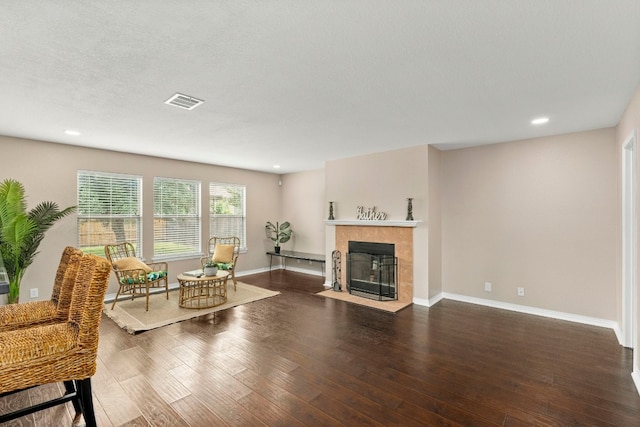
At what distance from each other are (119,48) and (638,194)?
162 inches

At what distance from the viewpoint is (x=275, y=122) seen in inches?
140

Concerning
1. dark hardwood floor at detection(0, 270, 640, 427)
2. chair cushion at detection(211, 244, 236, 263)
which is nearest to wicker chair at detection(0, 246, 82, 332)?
dark hardwood floor at detection(0, 270, 640, 427)

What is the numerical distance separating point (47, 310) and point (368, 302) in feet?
12.8

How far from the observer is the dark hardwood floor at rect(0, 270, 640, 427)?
210cm

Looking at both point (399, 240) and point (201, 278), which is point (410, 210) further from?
point (201, 278)

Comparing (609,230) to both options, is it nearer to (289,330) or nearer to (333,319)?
(333,319)

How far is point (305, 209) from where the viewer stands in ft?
24.2

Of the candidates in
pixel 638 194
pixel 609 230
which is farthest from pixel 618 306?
pixel 638 194

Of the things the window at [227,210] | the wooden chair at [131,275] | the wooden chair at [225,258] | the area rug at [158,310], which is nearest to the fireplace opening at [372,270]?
the area rug at [158,310]

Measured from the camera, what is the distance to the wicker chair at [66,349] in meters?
1.56

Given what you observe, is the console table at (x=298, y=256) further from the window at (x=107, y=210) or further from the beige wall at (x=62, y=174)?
the window at (x=107, y=210)

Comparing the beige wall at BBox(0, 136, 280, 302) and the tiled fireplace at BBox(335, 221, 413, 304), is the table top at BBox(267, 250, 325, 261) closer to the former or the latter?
the tiled fireplace at BBox(335, 221, 413, 304)

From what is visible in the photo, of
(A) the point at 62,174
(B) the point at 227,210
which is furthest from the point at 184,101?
(B) the point at 227,210

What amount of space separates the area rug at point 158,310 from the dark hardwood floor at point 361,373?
0.57 ft
